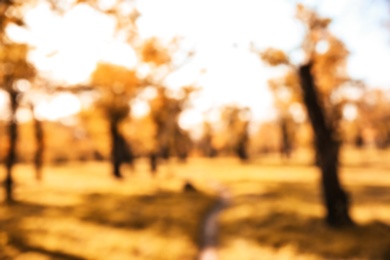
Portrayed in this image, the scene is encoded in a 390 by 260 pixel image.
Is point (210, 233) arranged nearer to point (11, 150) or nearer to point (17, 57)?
point (17, 57)

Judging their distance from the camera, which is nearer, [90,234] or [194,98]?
[90,234]

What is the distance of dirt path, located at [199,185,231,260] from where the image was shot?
52.4 ft

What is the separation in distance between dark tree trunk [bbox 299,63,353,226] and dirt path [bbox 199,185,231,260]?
568cm

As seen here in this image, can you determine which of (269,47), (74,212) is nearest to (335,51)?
(269,47)

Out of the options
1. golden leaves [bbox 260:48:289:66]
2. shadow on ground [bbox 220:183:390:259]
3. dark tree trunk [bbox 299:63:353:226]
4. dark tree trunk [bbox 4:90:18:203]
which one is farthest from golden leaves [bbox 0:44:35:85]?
dark tree trunk [bbox 4:90:18:203]

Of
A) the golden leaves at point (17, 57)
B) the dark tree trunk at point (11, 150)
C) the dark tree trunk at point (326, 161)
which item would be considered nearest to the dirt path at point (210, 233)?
the dark tree trunk at point (326, 161)

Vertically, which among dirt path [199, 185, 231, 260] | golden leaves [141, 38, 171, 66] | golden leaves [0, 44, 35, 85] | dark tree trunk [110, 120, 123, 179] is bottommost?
dirt path [199, 185, 231, 260]

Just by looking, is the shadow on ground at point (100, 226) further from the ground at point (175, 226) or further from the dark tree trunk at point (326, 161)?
the dark tree trunk at point (326, 161)

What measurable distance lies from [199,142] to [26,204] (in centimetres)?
9493

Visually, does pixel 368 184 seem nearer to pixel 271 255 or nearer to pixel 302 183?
pixel 302 183

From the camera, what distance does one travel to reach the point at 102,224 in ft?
66.6

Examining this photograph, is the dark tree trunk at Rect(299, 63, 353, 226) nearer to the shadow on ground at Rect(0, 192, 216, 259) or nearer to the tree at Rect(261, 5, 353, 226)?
the tree at Rect(261, 5, 353, 226)

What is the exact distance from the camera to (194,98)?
39.0 m

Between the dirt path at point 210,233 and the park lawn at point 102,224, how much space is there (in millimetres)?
387
